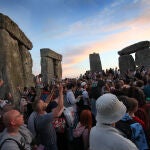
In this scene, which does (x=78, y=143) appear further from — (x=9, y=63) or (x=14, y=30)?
(x=14, y=30)

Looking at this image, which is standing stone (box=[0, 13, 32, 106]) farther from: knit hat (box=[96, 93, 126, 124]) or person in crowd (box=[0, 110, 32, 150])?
knit hat (box=[96, 93, 126, 124])

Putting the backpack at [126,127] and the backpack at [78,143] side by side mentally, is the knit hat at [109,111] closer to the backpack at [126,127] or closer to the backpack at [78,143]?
the backpack at [126,127]

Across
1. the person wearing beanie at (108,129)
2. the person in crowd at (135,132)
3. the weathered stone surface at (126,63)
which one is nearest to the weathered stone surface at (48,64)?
the weathered stone surface at (126,63)

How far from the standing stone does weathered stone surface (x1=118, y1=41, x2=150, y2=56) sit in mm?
11036

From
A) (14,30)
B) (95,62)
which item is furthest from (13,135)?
Answer: (95,62)

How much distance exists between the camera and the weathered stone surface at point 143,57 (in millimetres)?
22828

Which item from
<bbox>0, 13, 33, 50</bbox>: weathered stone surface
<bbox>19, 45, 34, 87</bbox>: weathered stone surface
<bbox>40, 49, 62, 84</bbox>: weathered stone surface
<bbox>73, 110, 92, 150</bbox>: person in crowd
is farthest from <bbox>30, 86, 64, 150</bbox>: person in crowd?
<bbox>40, 49, 62, 84</bbox>: weathered stone surface

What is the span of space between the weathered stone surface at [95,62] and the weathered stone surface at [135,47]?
255cm

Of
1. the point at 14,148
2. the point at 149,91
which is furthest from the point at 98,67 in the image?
the point at 14,148

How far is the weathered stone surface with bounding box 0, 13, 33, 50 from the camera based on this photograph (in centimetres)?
1127

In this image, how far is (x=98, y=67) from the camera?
27172 millimetres

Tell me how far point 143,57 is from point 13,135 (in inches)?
798

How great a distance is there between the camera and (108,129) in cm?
272

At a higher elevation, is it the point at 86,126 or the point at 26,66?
the point at 26,66
